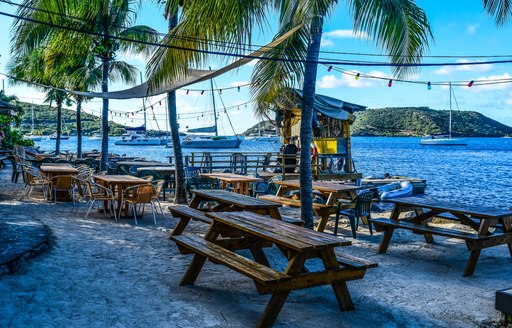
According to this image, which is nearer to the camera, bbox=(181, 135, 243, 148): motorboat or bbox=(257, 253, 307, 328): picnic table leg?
bbox=(257, 253, 307, 328): picnic table leg

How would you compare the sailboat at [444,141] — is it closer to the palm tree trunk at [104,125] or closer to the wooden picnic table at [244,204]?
the palm tree trunk at [104,125]

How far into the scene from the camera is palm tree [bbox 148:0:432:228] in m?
6.71

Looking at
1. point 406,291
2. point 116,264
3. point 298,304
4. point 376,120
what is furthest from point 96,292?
point 376,120

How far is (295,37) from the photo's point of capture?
7.75 meters

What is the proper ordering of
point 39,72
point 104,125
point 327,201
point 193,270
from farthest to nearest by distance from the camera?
point 39,72
point 104,125
point 327,201
point 193,270

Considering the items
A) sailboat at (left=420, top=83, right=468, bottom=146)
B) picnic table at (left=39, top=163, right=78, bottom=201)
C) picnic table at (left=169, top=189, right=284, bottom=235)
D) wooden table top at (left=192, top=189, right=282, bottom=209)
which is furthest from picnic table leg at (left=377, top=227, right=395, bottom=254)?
sailboat at (left=420, top=83, right=468, bottom=146)

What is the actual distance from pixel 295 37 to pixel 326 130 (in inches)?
384

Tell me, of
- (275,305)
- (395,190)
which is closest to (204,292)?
(275,305)

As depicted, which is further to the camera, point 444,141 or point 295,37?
point 444,141

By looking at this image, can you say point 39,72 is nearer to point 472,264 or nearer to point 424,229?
point 424,229

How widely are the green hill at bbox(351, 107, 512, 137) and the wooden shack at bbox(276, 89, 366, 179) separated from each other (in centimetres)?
10811

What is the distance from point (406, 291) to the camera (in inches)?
192

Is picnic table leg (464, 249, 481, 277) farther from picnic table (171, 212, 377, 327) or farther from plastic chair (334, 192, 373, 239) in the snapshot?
plastic chair (334, 192, 373, 239)

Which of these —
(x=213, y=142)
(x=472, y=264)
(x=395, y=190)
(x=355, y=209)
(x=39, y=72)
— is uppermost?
(x=39, y=72)
